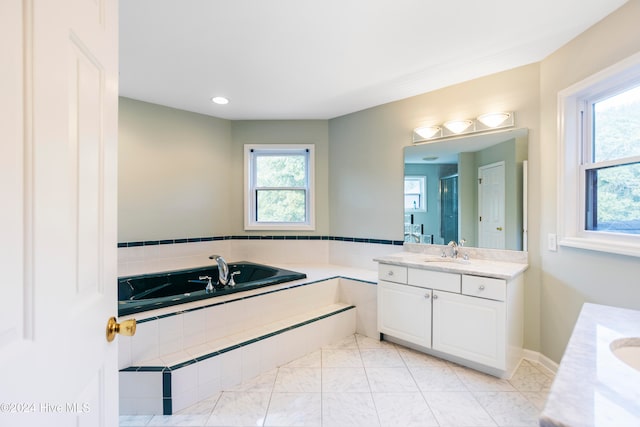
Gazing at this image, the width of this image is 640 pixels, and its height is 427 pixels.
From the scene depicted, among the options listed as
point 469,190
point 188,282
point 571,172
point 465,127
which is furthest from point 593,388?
point 188,282

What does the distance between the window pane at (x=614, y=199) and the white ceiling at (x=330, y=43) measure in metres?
0.95

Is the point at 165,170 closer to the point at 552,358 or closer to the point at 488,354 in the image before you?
the point at 488,354

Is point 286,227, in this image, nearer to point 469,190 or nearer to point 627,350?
point 469,190

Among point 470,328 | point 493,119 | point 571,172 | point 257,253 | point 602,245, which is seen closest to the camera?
point 602,245

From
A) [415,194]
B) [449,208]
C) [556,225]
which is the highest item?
[415,194]

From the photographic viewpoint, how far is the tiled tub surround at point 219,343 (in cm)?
188

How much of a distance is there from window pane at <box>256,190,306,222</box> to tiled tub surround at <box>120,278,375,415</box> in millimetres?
1268

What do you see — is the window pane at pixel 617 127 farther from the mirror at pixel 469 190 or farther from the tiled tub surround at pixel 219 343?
the tiled tub surround at pixel 219 343

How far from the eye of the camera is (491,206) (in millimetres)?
2721

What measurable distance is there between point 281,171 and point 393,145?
1.48 meters

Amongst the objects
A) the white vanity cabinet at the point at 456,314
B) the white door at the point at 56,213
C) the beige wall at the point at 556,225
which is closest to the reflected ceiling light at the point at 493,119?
the beige wall at the point at 556,225

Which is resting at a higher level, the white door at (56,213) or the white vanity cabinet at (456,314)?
the white door at (56,213)

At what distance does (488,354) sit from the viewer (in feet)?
7.37

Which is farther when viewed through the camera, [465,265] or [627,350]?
[465,265]
